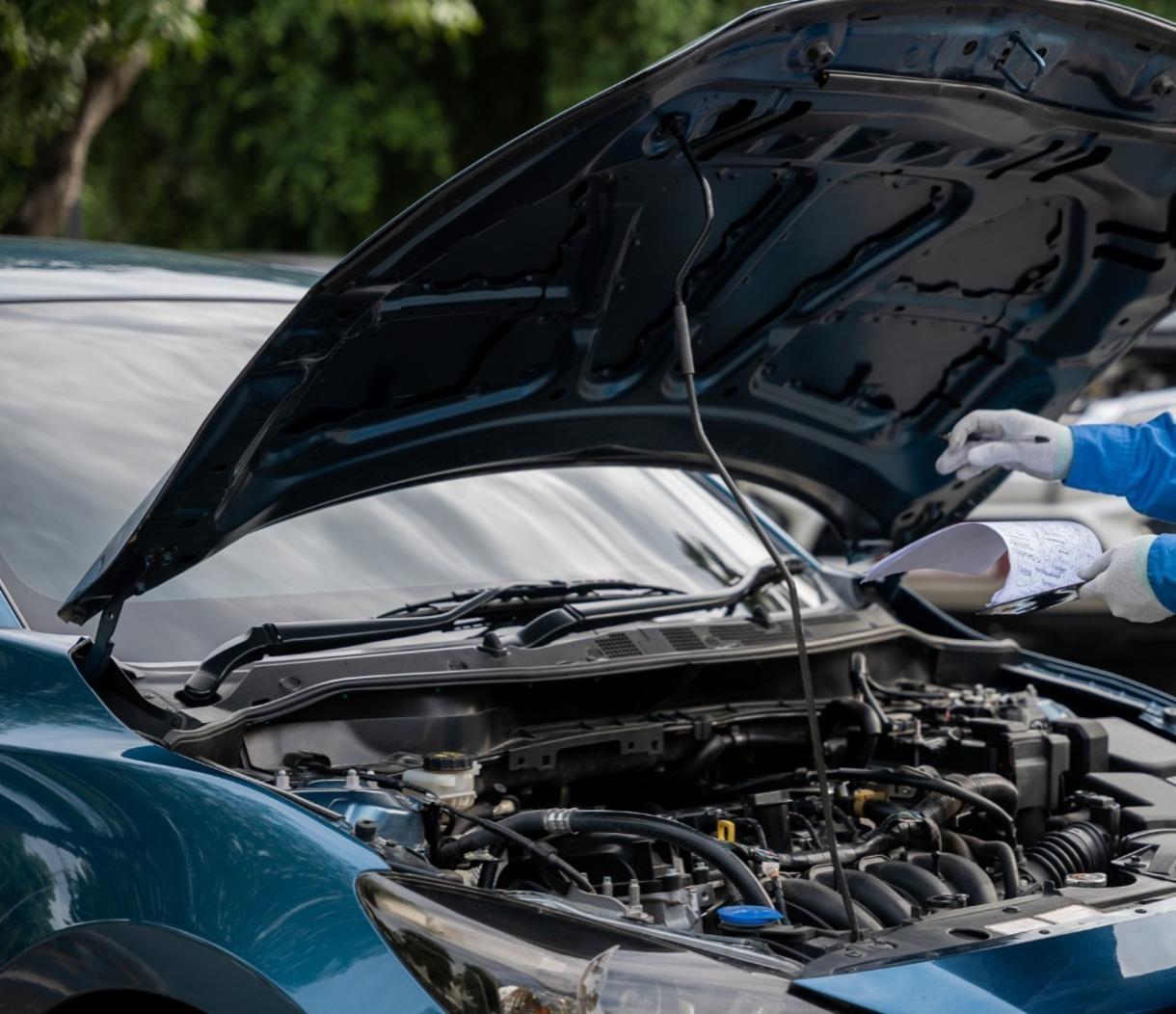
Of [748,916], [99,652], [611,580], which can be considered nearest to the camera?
[748,916]

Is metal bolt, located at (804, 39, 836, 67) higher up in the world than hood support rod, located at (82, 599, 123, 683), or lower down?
higher up

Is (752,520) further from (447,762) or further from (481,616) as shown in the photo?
(481,616)

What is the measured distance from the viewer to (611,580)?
12.0ft

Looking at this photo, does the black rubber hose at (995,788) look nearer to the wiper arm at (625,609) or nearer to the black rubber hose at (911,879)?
the black rubber hose at (911,879)

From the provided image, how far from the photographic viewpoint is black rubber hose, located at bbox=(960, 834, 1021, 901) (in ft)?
9.60

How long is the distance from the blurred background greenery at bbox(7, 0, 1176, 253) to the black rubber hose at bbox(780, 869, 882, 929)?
441 inches

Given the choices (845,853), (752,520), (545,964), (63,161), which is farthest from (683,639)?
(63,161)

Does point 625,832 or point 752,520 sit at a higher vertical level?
point 752,520

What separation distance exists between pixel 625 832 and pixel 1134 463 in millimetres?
1141

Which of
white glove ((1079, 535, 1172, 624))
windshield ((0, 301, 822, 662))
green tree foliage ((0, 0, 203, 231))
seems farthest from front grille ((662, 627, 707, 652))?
green tree foliage ((0, 0, 203, 231))

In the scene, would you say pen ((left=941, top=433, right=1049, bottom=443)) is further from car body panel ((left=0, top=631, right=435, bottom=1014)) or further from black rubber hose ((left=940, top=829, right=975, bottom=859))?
car body panel ((left=0, top=631, right=435, bottom=1014))

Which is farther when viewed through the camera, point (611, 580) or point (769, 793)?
point (611, 580)

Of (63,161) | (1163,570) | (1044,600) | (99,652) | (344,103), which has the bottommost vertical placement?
(99,652)

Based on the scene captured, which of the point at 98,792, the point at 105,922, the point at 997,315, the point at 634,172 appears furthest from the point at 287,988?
the point at 997,315
